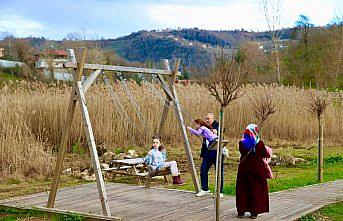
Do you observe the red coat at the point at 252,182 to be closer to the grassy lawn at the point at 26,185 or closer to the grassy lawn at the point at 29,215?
the grassy lawn at the point at 29,215

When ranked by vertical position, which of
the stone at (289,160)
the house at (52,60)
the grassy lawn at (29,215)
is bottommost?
the stone at (289,160)

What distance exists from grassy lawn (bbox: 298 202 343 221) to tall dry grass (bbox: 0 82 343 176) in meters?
5.78

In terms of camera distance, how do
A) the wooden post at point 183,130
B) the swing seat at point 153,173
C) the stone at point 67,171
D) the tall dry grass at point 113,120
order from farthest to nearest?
the stone at point 67,171 → the tall dry grass at point 113,120 → the swing seat at point 153,173 → the wooden post at point 183,130

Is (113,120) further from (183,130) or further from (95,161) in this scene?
(95,161)

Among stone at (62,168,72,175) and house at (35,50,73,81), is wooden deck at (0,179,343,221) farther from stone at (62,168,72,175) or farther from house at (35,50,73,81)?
stone at (62,168,72,175)

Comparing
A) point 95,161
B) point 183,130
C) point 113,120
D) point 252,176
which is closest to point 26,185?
point 183,130

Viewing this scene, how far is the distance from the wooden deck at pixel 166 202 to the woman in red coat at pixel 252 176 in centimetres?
21

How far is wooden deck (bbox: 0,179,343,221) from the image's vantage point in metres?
7.26

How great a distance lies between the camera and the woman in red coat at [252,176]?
703cm

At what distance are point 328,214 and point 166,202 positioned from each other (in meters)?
2.27

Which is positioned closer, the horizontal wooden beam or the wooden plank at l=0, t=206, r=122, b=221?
the wooden plank at l=0, t=206, r=122, b=221

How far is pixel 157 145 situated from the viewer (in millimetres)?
9656

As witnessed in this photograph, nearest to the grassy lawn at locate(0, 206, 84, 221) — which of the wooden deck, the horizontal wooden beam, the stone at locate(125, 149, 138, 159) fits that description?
the wooden deck

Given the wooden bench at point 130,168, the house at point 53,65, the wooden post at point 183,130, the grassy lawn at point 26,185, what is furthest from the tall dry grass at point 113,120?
the wooden post at point 183,130
